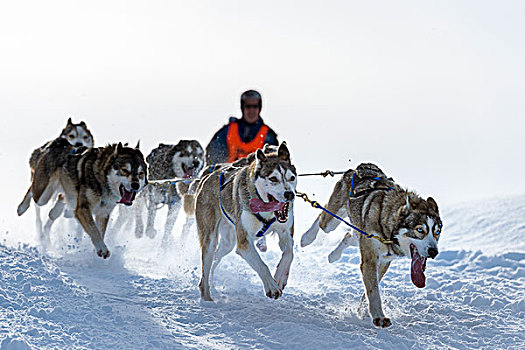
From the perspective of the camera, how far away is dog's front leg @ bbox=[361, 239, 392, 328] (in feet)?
12.3

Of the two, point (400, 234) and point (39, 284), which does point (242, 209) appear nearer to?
point (400, 234)

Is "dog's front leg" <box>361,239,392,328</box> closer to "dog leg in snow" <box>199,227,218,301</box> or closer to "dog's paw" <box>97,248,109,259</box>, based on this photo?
"dog leg in snow" <box>199,227,218,301</box>

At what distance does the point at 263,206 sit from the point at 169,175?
3.27 meters

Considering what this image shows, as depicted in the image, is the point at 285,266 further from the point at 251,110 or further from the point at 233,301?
the point at 251,110

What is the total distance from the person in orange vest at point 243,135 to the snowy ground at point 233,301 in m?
0.89

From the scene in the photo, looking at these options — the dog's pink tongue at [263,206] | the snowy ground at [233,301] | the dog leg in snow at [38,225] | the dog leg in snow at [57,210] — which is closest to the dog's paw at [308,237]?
the snowy ground at [233,301]

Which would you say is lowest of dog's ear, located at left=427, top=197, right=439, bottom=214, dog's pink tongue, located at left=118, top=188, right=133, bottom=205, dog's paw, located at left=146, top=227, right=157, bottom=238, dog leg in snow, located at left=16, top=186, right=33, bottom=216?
dog's paw, located at left=146, top=227, right=157, bottom=238

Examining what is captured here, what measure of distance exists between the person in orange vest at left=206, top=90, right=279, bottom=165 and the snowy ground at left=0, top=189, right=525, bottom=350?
0.89 m

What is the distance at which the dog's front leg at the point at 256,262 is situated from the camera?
148 inches

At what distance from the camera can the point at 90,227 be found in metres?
5.23

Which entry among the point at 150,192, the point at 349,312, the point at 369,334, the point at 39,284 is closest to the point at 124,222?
the point at 150,192

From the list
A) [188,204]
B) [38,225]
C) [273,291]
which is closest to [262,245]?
[188,204]

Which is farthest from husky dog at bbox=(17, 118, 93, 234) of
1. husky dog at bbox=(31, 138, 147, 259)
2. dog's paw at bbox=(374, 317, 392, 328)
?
dog's paw at bbox=(374, 317, 392, 328)

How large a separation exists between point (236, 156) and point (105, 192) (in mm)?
1529
